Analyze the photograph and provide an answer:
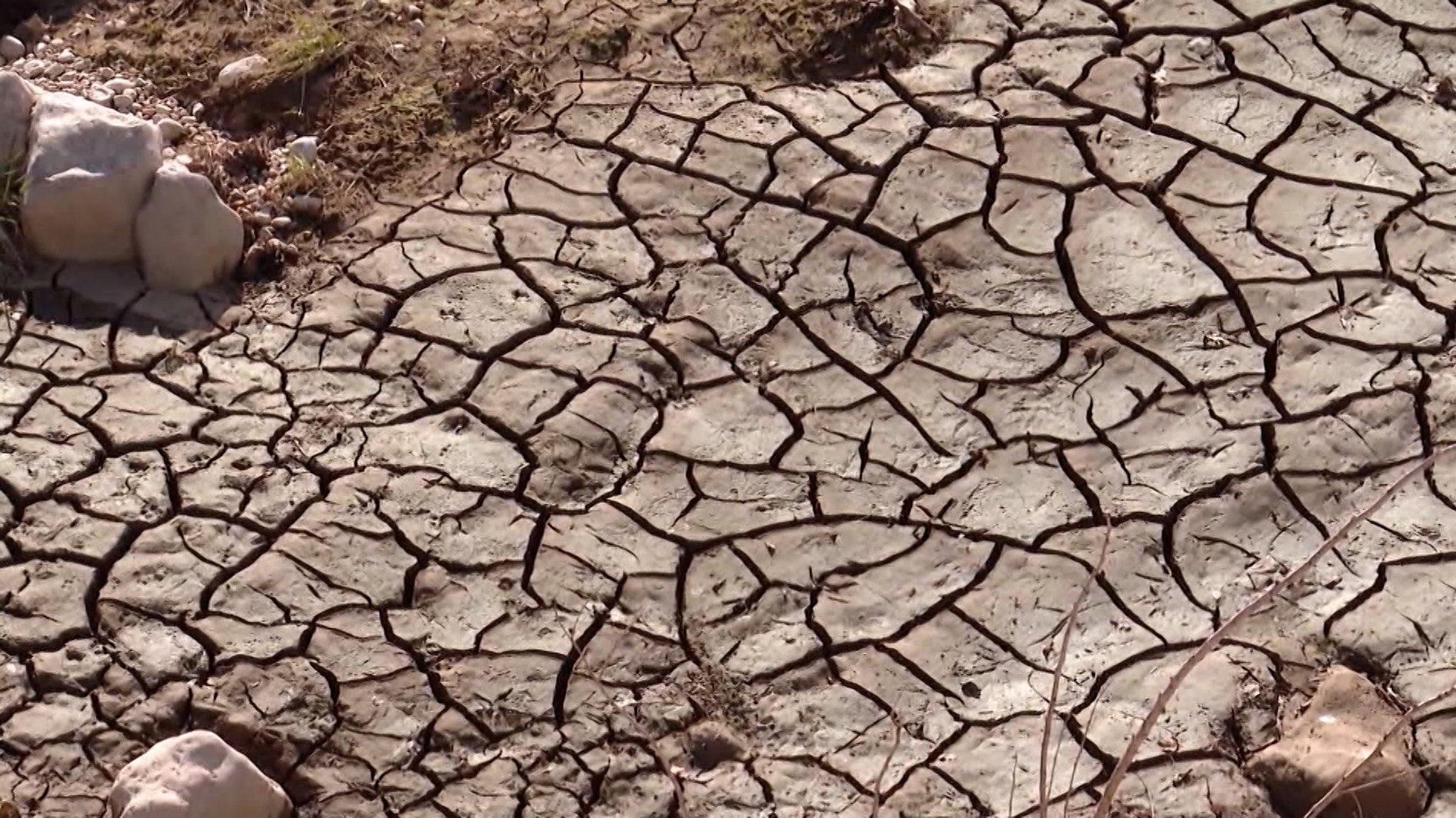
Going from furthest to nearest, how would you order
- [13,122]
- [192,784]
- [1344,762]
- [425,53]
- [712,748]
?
[425,53]
[13,122]
[712,748]
[1344,762]
[192,784]

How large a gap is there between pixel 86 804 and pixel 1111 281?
7.65 feet

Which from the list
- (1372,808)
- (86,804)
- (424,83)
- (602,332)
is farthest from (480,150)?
(1372,808)

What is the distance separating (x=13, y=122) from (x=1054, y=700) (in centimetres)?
275

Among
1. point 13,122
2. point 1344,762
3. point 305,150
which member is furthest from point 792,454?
point 13,122

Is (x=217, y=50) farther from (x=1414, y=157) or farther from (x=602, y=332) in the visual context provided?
(x=1414, y=157)

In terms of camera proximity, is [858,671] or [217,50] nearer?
[858,671]

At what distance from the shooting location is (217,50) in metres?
Result: 4.65

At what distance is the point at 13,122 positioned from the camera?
413 centimetres

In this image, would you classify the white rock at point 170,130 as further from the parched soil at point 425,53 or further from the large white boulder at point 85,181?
the large white boulder at point 85,181

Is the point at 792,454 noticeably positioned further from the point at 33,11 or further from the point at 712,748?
the point at 33,11

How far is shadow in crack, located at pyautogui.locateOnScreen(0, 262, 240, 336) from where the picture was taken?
157 inches

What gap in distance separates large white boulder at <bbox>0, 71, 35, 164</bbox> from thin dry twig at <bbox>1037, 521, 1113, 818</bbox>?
8.05 ft

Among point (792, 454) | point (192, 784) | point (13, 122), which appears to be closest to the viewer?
point (192, 784)

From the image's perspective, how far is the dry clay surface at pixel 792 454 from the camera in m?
3.24
